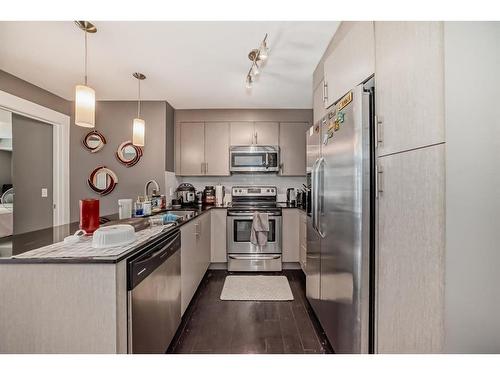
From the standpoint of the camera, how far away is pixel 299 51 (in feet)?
7.16

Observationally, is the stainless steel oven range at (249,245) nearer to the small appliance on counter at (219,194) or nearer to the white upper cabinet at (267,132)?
the small appliance on counter at (219,194)

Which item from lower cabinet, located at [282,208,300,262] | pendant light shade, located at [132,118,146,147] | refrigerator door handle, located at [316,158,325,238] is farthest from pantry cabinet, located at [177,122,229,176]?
refrigerator door handle, located at [316,158,325,238]

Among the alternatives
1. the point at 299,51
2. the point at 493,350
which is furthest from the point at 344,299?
the point at 299,51

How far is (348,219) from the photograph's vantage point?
4.79 ft

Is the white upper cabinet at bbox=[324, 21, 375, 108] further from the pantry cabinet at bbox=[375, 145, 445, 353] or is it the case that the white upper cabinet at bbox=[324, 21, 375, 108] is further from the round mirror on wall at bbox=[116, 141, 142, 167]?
the round mirror on wall at bbox=[116, 141, 142, 167]

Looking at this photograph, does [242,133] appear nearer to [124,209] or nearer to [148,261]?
[124,209]

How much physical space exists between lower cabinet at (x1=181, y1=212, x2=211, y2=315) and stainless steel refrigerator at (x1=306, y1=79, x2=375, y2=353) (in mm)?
1137

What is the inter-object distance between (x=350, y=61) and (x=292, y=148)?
2142 mm

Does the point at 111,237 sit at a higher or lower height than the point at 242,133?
lower

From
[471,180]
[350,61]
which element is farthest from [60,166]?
[471,180]

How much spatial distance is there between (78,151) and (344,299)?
378 centimetres

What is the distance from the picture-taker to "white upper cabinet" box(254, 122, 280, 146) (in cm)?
373

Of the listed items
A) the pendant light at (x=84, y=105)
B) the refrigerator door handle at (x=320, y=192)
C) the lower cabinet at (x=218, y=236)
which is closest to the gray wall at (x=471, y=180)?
the refrigerator door handle at (x=320, y=192)
